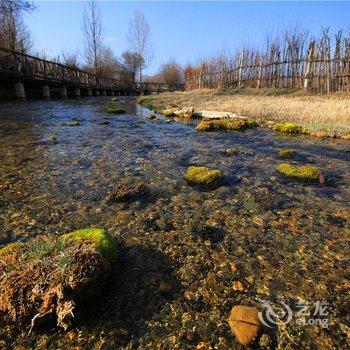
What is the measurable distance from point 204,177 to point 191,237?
61.8 inches

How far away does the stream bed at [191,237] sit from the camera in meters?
1.96

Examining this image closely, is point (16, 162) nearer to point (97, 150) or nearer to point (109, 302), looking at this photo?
point (97, 150)

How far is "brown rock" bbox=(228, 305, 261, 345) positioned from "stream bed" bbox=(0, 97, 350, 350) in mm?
38

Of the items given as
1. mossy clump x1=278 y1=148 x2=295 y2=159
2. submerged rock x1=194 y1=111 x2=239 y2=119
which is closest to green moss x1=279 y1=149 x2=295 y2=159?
mossy clump x1=278 y1=148 x2=295 y2=159

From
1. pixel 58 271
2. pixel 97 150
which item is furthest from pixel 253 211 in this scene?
pixel 97 150

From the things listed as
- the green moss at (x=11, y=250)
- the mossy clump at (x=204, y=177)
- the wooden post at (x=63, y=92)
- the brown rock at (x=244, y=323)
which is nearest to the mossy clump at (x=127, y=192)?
the mossy clump at (x=204, y=177)

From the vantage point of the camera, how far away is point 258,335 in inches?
75.0

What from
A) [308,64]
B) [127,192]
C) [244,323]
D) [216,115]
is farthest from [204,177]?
[308,64]

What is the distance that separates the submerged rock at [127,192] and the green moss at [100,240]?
113 cm

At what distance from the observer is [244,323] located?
1984 millimetres

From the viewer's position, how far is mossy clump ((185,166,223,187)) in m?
4.40

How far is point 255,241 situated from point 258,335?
44.3 inches

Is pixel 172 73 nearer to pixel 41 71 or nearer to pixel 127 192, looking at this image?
pixel 41 71

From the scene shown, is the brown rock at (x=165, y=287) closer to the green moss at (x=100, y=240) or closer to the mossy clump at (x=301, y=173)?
the green moss at (x=100, y=240)
